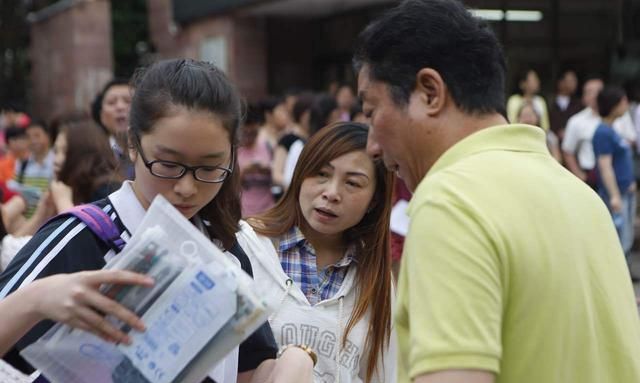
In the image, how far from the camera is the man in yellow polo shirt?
1.70 meters

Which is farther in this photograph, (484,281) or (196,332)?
(196,332)

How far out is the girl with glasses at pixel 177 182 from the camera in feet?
7.07

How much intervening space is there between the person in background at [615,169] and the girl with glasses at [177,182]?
7.41 meters

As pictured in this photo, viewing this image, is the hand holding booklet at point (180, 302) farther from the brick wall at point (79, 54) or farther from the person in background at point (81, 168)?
the brick wall at point (79, 54)

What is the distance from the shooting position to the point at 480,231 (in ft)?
5.70

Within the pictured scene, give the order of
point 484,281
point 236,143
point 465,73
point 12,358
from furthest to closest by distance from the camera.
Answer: point 236,143
point 12,358
point 465,73
point 484,281

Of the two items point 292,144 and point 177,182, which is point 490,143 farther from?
point 292,144

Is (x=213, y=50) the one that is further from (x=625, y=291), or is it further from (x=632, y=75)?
(x=625, y=291)

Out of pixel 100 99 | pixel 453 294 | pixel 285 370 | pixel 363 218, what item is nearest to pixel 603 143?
pixel 100 99

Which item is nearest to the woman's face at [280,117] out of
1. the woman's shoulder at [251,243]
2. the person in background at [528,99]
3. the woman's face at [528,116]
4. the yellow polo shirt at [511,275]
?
the woman's face at [528,116]

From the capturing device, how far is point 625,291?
202 centimetres

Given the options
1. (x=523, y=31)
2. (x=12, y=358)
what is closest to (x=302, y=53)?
(x=523, y=31)

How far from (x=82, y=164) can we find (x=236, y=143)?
2.68 m

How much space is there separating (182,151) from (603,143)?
784cm
